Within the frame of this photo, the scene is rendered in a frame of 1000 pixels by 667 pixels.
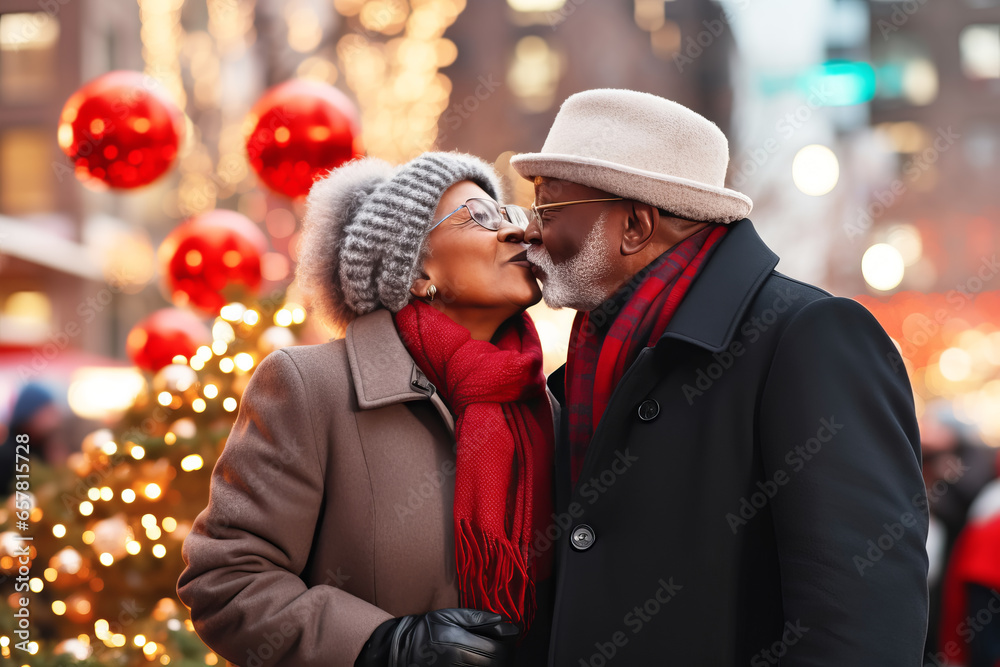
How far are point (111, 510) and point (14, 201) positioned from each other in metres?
18.5

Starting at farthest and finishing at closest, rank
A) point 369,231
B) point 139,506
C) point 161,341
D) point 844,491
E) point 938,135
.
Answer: point 938,135, point 161,341, point 139,506, point 369,231, point 844,491

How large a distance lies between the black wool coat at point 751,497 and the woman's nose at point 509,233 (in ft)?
2.31

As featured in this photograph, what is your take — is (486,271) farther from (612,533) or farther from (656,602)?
(656,602)

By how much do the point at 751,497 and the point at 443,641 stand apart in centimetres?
85

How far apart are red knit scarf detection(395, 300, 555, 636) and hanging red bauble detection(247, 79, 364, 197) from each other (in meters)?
2.17

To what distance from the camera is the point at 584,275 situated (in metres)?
2.44

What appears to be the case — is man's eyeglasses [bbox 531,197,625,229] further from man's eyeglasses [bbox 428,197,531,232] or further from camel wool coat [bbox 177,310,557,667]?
camel wool coat [bbox 177,310,557,667]

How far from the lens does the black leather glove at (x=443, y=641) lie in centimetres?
215

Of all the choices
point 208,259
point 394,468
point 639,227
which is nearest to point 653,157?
point 639,227

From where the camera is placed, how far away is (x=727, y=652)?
80.7 inches

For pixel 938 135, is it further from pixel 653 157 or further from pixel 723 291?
pixel 723 291

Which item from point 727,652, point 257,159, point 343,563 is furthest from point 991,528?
point 257,159

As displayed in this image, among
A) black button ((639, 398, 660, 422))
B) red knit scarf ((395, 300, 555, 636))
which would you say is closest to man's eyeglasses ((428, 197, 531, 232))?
red knit scarf ((395, 300, 555, 636))

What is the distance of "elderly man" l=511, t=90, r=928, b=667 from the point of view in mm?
1909
